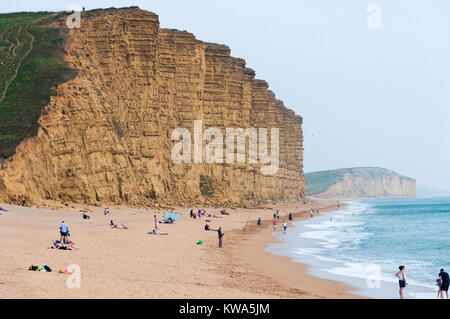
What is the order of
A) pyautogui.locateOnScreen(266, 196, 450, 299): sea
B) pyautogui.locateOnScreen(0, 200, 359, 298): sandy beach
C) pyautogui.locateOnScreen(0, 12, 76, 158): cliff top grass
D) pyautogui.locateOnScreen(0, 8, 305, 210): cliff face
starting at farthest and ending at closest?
1. pyautogui.locateOnScreen(0, 8, 305, 210): cliff face
2. pyautogui.locateOnScreen(0, 12, 76, 158): cliff top grass
3. pyautogui.locateOnScreen(266, 196, 450, 299): sea
4. pyautogui.locateOnScreen(0, 200, 359, 298): sandy beach

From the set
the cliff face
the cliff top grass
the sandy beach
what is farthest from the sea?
the cliff top grass

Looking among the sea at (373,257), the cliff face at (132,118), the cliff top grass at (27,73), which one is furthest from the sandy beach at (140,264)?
the cliff top grass at (27,73)

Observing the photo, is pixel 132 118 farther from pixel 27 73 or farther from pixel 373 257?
pixel 373 257

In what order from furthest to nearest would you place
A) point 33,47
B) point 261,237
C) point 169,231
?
point 33,47
point 261,237
point 169,231

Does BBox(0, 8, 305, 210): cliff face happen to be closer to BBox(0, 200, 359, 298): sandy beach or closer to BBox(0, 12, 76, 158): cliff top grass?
BBox(0, 12, 76, 158): cliff top grass

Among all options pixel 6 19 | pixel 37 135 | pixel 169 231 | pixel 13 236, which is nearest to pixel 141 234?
pixel 169 231

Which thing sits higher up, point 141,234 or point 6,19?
point 6,19

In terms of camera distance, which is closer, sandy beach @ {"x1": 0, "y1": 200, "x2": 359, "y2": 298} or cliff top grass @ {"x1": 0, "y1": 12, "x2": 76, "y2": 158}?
sandy beach @ {"x1": 0, "y1": 200, "x2": 359, "y2": 298}

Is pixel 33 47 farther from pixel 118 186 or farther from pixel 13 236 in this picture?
pixel 13 236
